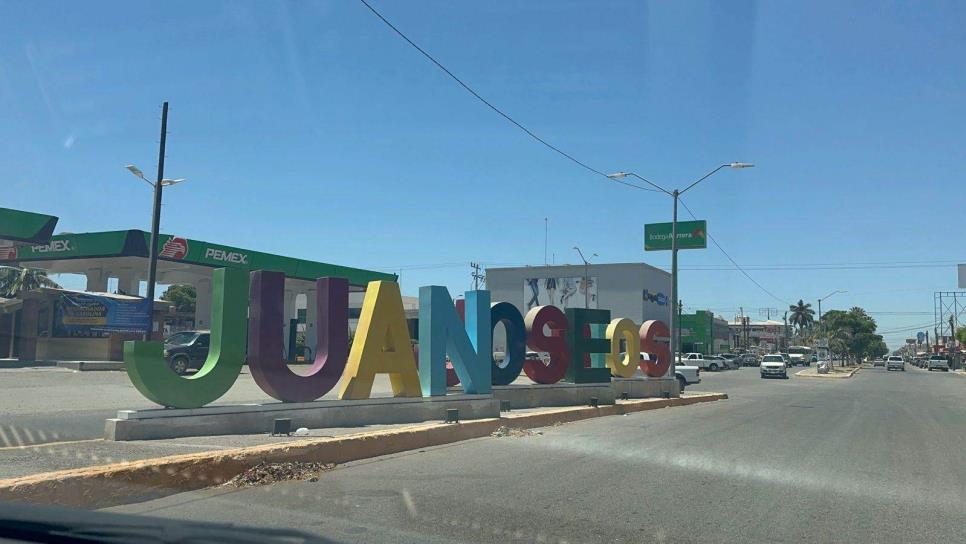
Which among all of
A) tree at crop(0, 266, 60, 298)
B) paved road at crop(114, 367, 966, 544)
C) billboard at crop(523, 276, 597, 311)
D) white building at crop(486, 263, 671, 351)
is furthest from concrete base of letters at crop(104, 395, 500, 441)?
billboard at crop(523, 276, 597, 311)

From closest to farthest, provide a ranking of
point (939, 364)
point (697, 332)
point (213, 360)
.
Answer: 1. point (213, 360)
2. point (939, 364)
3. point (697, 332)

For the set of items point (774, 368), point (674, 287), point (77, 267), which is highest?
point (77, 267)

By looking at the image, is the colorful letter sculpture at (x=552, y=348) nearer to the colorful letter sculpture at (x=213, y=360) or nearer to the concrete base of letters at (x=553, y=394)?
the concrete base of letters at (x=553, y=394)

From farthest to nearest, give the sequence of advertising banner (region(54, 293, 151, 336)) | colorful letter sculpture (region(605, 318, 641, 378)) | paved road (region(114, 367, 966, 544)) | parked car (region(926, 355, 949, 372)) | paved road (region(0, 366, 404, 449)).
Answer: parked car (region(926, 355, 949, 372)) < advertising banner (region(54, 293, 151, 336)) < colorful letter sculpture (region(605, 318, 641, 378)) < paved road (region(0, 366, 404, 449)) < paved road (region(114, 367, 966, 544))

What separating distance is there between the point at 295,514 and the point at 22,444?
5620 mm

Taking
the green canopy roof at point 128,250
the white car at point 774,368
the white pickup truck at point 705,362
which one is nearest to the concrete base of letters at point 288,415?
the green canopy roof at point 128,250

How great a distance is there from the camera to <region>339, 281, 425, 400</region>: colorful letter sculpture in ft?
46.6

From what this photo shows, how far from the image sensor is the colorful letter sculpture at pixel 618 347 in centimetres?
2325

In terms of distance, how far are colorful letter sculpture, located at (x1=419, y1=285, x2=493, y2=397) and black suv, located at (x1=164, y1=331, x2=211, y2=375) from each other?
49.5 feet

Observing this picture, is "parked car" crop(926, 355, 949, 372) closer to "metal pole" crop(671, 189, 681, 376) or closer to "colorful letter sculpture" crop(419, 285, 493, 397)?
"metal pole" crop(671, 189, 681, 376)

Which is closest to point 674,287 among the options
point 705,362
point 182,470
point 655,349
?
point 655,349

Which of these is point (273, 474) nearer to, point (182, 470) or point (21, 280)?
point (182, 470)

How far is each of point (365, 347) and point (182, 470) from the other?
238 inches

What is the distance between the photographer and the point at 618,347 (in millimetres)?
23562
